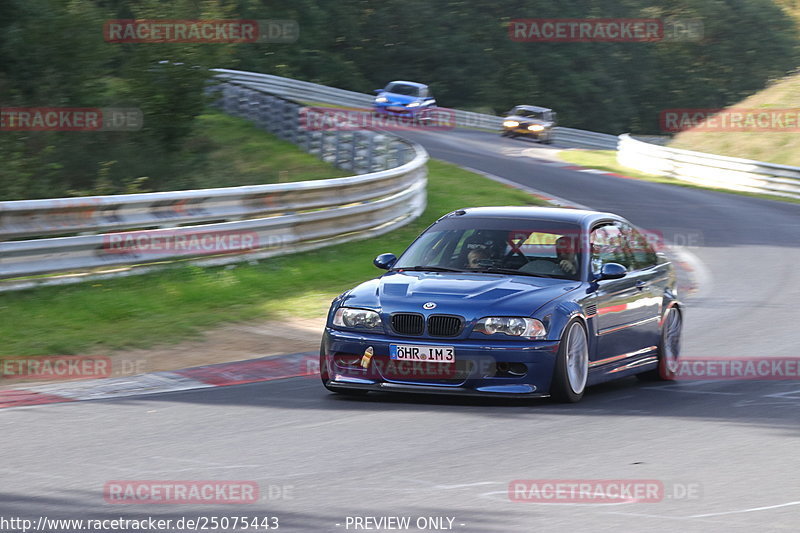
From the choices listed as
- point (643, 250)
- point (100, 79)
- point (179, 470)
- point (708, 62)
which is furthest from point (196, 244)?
point (708, 62)

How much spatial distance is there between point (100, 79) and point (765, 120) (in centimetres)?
2918

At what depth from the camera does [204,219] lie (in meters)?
14.9

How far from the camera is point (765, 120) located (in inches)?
1786

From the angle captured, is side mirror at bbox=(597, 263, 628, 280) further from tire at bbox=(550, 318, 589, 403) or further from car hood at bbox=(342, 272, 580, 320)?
tire at bbox=(550, 318, 589, 403)

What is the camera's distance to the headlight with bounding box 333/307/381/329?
863 cm

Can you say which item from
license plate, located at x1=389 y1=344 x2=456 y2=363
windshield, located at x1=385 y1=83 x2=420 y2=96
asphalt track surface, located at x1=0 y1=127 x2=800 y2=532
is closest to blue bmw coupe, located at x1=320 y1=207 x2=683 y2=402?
license plate, located at x1=389 y1=344 x2=456 y2=363

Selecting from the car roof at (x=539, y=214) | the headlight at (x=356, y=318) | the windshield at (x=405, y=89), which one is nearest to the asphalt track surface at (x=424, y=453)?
the headlight at (x=356, y=318)

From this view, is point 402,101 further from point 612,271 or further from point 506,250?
point 612,271

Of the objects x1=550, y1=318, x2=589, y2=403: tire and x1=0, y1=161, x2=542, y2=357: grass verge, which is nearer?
x1=550, y1=318, x2=589, y2=403: tire

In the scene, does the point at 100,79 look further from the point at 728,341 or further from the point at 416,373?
the point at 416,373

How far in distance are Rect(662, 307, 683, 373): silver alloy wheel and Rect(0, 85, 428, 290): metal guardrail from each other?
6.12 metres

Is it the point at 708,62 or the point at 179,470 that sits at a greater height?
the point at 179,470

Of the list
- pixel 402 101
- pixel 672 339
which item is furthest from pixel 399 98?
pixel 672 339

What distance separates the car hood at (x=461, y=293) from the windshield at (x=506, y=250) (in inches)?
7.3
